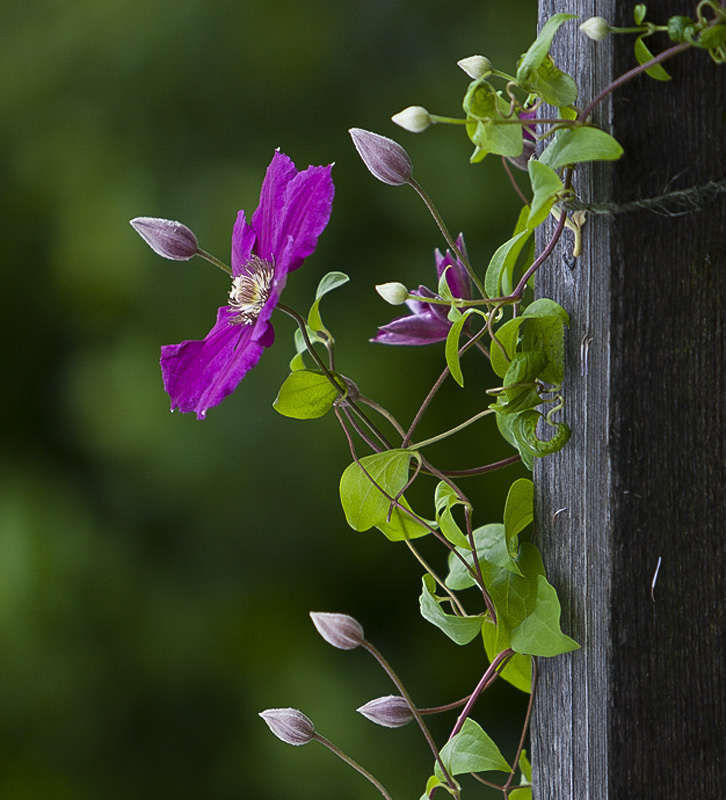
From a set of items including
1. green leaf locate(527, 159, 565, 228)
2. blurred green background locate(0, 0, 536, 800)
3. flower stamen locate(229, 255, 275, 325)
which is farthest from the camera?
blurred green background locate(0, 0, 536, 800)

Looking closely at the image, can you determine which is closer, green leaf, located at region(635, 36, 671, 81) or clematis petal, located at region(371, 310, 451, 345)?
green leaf, located at region(635, 36, 671, 81)

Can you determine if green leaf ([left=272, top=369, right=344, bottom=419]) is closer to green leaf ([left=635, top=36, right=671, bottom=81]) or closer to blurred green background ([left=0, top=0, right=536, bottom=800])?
green leaf ([left=635, top=36, right=671, bottom=81])

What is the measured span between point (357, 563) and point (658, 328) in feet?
2.99

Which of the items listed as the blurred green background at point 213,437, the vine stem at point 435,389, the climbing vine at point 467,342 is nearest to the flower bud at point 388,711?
the climbing vine at point 467,342

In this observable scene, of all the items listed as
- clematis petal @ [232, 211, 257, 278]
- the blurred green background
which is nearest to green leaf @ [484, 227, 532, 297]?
clematis petal @ [232, 211, 257, 278]

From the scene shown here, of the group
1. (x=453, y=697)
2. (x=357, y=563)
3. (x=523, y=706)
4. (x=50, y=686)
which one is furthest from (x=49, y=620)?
(x=523, y=706)

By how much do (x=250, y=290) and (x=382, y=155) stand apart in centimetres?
8

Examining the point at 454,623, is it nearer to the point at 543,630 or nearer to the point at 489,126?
the point at 543,630

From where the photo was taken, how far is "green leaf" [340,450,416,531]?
379mm

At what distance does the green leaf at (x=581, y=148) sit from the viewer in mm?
287

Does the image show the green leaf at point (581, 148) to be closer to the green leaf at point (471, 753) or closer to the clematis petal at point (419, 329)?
the clematis petal at point (419, 329)

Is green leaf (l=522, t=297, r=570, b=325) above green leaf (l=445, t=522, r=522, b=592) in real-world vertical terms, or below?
above

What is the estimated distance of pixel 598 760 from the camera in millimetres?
348

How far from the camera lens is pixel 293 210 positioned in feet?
1.13
